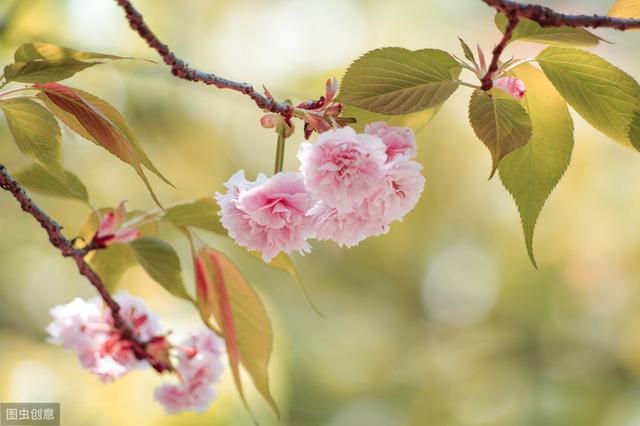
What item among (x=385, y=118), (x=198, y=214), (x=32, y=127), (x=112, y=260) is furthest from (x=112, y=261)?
(x=385, y=118)

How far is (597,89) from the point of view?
46 cm

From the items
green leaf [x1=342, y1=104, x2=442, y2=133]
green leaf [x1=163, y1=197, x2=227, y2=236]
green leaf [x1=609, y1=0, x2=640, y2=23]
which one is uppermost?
green leaf [x1=163, y1=197, x2=227, y2=236]

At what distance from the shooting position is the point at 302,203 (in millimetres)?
496

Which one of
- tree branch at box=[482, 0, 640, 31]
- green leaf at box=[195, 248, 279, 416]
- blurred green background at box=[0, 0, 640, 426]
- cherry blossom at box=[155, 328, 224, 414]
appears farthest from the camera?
blurred green background at box=[0, 0, 640, 426]

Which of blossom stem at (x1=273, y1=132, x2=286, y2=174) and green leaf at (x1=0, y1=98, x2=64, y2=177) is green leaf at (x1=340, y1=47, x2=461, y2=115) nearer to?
blossom stem at (x1=273, y1=132, x2=286, y2=174)

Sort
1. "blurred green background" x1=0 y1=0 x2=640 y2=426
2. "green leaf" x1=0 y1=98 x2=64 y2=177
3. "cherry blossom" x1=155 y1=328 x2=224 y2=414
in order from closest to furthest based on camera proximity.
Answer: "green leaf" x1=0 y1=98 x2=64 y2=177, "cherry blossom" x1=155 y1=328 x2=224 y2=414, "blurred green background" x1=0 y1=0 x2=640 y2=426

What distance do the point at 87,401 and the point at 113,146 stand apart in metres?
2.09

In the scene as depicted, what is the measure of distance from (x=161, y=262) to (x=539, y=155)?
31cm

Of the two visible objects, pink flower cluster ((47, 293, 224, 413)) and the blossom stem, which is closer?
the blossom stem

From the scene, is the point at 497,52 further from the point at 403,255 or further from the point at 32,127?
the point at 403,255

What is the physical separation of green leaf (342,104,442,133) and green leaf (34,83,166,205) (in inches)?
4.7

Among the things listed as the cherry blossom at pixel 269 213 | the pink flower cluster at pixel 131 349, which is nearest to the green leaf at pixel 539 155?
the cherry blossom at pixel 269 213

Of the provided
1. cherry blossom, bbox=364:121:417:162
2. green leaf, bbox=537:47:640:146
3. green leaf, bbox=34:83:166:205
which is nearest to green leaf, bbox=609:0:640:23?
green leaf, bbox=537:47:640:146

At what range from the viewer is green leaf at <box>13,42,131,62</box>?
1.62 feet
